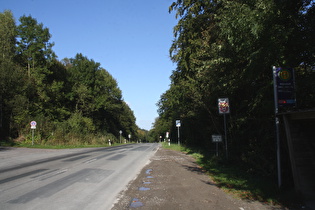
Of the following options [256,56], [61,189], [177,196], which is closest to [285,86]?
[256,56]

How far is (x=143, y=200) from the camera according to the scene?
624 cm

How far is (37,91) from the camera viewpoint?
3744cm

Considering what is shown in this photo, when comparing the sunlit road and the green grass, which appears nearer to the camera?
the sunlit road

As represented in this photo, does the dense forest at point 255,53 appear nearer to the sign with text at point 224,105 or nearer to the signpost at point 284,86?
the signpost at point 284,86

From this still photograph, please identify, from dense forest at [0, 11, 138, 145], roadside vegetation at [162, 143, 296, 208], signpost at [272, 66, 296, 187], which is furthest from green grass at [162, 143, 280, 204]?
dense forest at [0, 11, 138, 145]

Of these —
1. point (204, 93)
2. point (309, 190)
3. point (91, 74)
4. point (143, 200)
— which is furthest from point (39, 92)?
point (309, 190)

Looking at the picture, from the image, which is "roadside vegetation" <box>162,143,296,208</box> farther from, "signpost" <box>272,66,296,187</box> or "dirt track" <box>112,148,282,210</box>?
"signpost" <box>272,66,296,187</box>

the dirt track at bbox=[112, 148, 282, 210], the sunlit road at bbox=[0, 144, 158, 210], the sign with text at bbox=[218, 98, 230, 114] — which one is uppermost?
the sign with text at bbox=[218, 98, 230, 114]

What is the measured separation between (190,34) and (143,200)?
8.46m

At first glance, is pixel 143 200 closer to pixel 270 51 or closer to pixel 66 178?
pixel 66 178

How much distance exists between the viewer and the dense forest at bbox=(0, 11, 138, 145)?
104ft

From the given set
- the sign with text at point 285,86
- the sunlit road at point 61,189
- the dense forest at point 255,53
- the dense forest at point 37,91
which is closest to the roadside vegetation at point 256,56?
the dense forest at point 255,53

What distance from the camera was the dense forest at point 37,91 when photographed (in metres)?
31.6

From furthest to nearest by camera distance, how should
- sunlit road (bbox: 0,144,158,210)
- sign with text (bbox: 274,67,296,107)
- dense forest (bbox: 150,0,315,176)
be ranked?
dense forest (bbox: 150,0,315,176) < sign with text (bbox: 274,67,296,107) < sunlit road (bbox: 0,144,158,210)
